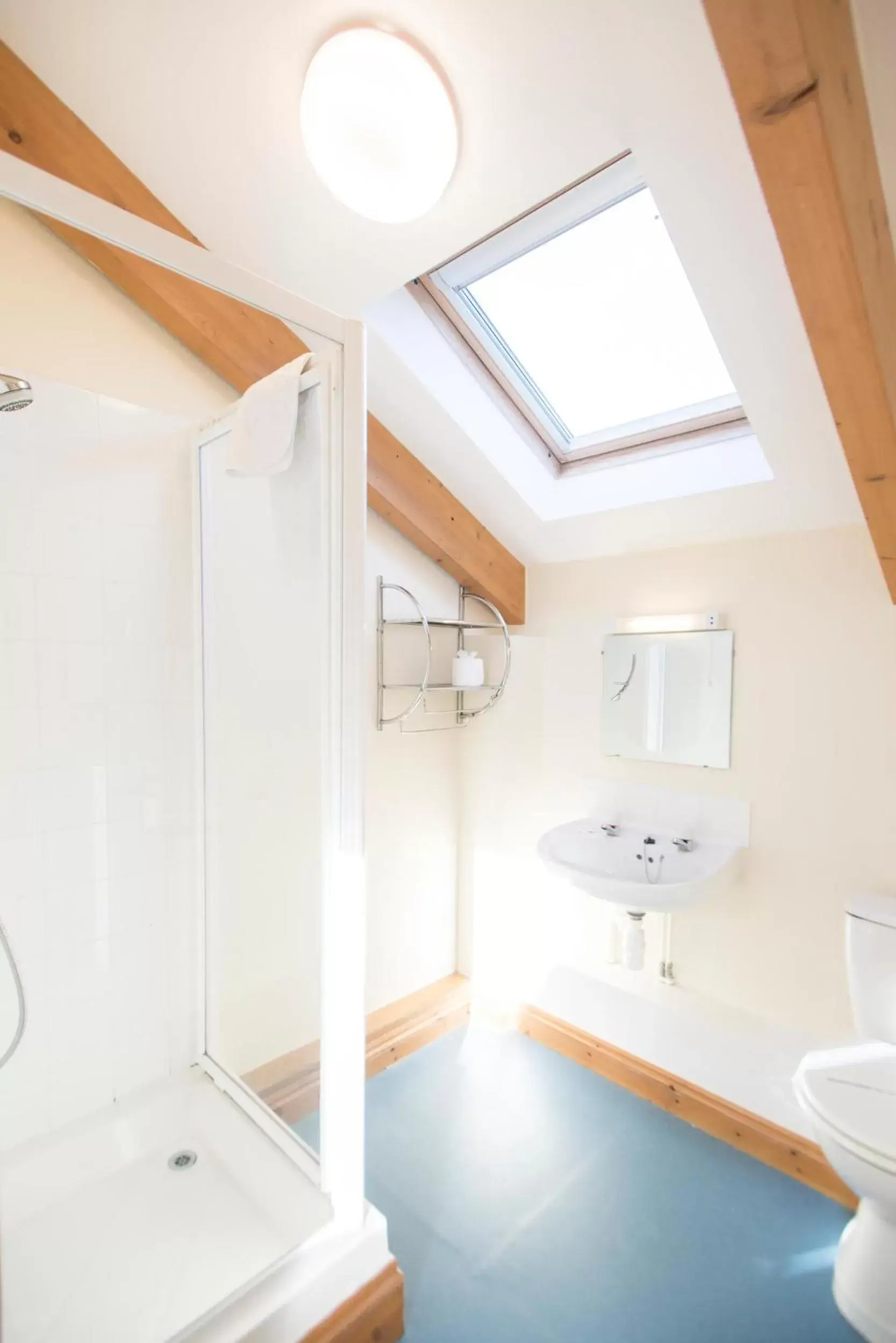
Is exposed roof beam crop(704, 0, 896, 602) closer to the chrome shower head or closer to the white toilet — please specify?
the white toilet

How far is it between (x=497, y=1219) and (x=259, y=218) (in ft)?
8.23

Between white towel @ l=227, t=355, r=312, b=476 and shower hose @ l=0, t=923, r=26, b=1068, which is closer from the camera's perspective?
white towel @ l=227, t=355, r=312, b=476

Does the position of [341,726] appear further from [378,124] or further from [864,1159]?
[864,1159]

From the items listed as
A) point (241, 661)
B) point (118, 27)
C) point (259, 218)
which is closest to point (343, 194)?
point (259, 218)

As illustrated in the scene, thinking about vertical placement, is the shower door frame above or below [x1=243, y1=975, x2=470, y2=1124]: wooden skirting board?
above

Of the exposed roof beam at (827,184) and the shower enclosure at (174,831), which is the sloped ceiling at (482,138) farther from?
the shower enclosure at (174,831)

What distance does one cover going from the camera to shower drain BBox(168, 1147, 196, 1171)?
1.51 m

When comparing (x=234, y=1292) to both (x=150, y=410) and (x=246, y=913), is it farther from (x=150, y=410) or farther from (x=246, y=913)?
(x=150, y=410)

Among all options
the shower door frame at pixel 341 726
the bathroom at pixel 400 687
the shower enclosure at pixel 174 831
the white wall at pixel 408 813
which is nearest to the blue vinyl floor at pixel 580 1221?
the bathroom at pixel 400 687

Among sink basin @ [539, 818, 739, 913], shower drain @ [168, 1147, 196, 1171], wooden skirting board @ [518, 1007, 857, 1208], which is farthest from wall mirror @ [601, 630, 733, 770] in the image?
shower drain @ [168, 1147, 196, 1171]

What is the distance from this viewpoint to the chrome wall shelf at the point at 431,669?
2.18m

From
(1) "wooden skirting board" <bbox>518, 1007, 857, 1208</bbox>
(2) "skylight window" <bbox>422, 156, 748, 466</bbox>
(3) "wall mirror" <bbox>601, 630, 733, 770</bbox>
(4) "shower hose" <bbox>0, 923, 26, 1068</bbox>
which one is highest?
(2) "skylight window" <bbox>422, 156, 748, 466</bbox>

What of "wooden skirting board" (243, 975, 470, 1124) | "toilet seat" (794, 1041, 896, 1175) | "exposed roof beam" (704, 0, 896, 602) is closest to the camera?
"exposed roof beam" (704, 0, 896, 602)

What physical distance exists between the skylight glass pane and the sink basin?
1.28m
